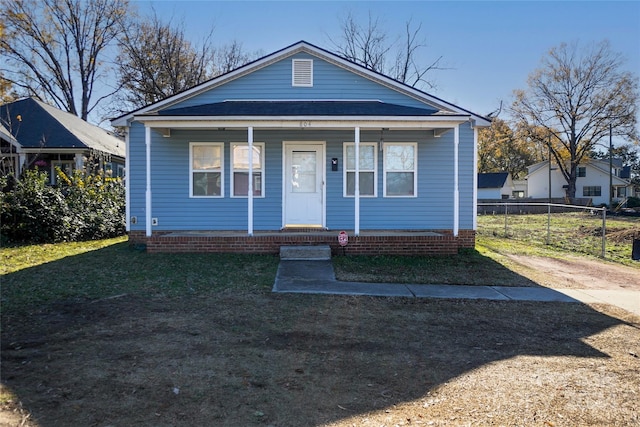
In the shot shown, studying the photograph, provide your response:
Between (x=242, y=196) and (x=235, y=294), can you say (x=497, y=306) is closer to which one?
(x=235, y=294)

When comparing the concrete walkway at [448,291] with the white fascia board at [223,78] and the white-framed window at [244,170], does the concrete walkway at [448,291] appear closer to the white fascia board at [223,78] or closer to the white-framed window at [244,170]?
the white-framed window at [244,170]

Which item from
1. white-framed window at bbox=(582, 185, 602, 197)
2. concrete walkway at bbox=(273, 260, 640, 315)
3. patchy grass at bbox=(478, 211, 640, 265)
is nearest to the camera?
concrete walkway at bbox=(273, 260, 640, 315)

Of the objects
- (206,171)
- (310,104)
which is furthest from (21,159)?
(310,104)

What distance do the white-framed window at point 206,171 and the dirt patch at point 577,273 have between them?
7.29 metres

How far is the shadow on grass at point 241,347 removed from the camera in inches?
119

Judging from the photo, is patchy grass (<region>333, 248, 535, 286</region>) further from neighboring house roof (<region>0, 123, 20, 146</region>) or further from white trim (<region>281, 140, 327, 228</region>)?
neighboring house roof (<region>0, 123, 20, 146</region>)

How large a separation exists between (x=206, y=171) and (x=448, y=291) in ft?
22.1

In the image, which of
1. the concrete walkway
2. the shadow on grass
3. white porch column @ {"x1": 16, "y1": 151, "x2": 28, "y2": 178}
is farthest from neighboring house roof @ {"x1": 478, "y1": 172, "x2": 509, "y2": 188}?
the shadow on grass

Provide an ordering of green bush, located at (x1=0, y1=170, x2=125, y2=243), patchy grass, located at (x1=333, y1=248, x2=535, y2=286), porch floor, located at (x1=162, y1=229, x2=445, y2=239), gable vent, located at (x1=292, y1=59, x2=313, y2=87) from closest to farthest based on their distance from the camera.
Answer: patchy grass, located at (x1=333, y1=248, x2=535, y2=286) < porch floor, located at (x1=162, y1=229, x2=445, y2=239) < green bush, located at (x1=0, y1=170, x2=125, y2=243) < gable vent, located at (x1=292, y1=59, x2=313, y2=87)

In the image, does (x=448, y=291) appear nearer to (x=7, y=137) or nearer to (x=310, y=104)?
(x=310, y=104)

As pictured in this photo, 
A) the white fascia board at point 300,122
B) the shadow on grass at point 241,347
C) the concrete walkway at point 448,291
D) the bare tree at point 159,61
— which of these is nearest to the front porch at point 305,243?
the concrete walkway at point 448,291

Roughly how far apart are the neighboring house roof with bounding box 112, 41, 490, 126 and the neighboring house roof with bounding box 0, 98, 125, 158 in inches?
322

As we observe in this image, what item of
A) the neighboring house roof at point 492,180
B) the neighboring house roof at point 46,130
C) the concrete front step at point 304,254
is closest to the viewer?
the concrete front step at point 304,254

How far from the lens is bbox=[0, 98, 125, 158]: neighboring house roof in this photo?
1694cm
